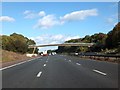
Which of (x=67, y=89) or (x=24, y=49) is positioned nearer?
(x=67, y=89)

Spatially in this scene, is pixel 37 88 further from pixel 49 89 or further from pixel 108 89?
pixel 108 89

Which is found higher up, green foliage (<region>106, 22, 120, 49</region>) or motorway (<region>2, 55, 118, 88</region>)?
green foliage (<region>106, 22, 120, 49</region>)

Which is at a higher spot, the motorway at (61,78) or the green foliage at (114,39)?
the green foliage at (114,39)

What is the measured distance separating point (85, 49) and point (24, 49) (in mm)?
57698

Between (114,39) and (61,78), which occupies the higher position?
(114,39)

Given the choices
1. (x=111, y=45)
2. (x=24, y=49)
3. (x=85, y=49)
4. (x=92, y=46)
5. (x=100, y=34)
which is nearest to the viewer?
(x=24, y=49)

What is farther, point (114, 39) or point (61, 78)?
point (114, 39)

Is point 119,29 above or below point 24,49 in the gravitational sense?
above

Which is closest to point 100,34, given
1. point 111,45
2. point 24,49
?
point 111,45

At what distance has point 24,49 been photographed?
366 feet

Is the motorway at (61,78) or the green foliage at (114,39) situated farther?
the green foliage at (114,39)

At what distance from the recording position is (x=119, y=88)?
11625 millimetres

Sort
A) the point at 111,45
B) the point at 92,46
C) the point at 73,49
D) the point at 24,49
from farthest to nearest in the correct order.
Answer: the point at 73,49 < the point at 92,46 < the point at 111,45 < the point at 24,49

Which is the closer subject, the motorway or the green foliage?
the motorway
